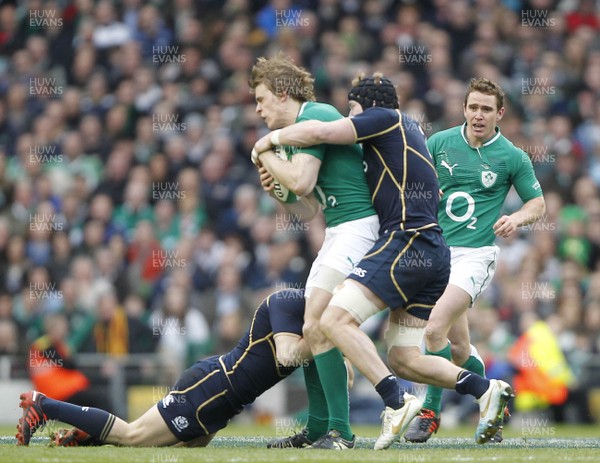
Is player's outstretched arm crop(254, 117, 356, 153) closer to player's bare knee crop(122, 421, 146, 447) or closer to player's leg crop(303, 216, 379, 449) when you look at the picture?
player's leg crop(303, 216, 379, 449)

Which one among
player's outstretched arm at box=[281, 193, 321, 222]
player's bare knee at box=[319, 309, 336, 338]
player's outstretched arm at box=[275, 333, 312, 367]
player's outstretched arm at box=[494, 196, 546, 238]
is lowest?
player's outstretched arm at box=[275, 333, 312, 367]

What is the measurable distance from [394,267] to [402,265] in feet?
0.16

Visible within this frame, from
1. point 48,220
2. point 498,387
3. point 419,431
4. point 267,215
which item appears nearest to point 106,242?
point 48,220

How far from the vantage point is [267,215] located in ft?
49.8

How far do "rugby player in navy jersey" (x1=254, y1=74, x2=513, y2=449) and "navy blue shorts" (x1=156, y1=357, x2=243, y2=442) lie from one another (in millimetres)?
726

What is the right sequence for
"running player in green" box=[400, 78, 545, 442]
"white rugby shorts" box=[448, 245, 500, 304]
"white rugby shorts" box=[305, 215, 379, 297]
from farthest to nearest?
"running player in green" box=[400, 78, 545, 442] → "white rugby shorts" box=[448, 245, 500, 304] → "white rugby shorts" box=[305, 215, 379, 297]

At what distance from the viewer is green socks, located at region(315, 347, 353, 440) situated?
24.5 feet

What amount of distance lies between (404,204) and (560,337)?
6.14 m

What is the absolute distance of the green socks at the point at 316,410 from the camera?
7.78m

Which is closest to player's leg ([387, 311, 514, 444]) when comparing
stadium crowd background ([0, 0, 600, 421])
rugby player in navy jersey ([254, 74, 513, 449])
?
rugby player in navy jersey ([254, 74, 513, 449])

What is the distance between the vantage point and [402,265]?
7.48m

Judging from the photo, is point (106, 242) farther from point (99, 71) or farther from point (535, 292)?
point (535, 292)

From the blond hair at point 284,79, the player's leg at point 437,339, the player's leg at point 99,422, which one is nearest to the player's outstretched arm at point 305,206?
the blond hair at point 284,79

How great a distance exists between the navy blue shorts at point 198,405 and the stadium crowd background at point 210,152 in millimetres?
5456
